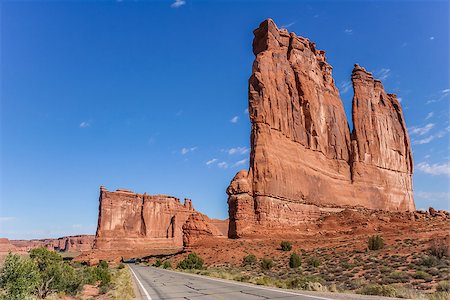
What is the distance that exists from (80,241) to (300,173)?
143m

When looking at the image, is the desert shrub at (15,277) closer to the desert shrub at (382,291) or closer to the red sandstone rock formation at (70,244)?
the desert shrub at (382,291)

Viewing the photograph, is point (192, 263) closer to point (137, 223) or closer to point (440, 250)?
point (440, 250)

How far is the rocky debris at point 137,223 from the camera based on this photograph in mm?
103562

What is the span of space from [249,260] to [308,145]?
3372 cm

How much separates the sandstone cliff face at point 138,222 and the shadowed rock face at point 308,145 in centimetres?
5396

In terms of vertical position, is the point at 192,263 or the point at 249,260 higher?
the point at 249,260

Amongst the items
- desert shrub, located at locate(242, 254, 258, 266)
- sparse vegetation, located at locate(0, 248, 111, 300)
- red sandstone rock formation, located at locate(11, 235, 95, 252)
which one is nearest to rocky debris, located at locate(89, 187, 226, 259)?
red sandstone rock formation, located at locate(11, 235, 95, 252)

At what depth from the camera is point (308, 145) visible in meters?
63.3

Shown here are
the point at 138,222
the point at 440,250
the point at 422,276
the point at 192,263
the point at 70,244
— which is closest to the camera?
the point at 422,276

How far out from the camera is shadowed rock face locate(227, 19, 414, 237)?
1956 inches

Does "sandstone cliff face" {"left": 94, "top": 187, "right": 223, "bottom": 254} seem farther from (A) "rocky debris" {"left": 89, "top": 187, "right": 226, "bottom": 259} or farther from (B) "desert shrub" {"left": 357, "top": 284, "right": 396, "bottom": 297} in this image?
(B) "desert shrub" {"left": 357, "top": 284, "right": 396, "bottom": 297}

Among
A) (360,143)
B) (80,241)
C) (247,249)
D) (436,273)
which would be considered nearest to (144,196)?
(80,241)

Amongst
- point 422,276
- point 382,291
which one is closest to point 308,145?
point 422,276

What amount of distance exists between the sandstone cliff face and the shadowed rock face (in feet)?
177
